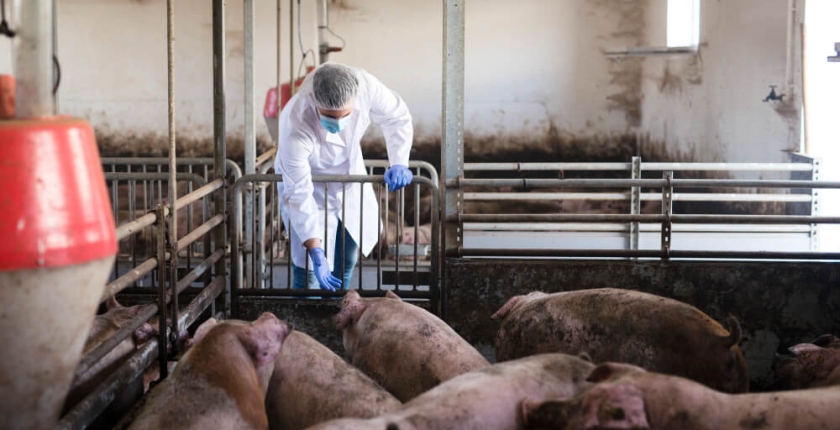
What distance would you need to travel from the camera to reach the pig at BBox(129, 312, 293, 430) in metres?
2.72

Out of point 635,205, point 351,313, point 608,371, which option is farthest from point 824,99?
point 608,371

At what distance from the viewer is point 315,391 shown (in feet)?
10.2

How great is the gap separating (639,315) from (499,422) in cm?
109

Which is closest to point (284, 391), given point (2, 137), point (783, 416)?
point (783, 416)

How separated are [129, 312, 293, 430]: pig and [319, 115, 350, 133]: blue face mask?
155 cm

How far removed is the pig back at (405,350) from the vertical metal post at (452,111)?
2.43 ft

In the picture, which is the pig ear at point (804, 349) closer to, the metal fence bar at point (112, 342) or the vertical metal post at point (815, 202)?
the metal fence bar at point (112, 342)

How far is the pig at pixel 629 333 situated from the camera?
10.2 ft

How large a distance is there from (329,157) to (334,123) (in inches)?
14.2

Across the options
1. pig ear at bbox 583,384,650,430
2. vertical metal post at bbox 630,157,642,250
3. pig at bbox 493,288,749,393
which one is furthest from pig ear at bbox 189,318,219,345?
vertical metal post at bbox 630,157,642,250

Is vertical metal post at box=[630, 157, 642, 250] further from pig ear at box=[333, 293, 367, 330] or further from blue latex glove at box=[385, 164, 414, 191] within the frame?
pig ear at box=[333, 293, 367, 330]

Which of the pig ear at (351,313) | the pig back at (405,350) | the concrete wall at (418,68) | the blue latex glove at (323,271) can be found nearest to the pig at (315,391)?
the pig back at (405,350)

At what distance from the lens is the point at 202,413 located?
2734mm

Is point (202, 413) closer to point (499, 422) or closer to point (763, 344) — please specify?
point (499, 422)
